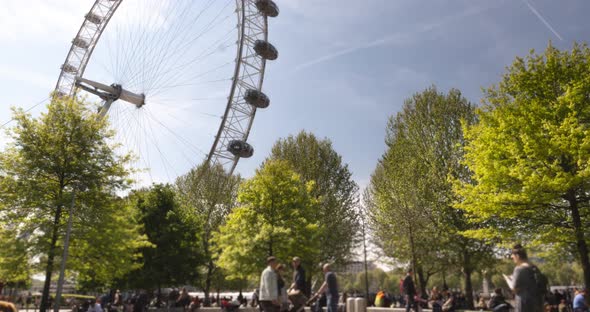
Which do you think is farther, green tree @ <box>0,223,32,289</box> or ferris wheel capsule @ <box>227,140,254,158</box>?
ferris wheel capsule @ <box>227,140,254,158</box>

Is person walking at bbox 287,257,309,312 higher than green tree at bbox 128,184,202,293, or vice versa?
green tree at bbox 128,184,202,293

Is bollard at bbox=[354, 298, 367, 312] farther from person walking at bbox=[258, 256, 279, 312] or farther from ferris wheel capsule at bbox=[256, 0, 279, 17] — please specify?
ferris wheel capsule at bbox=[256, 0, 279, 17]

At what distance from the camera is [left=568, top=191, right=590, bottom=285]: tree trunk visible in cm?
1687

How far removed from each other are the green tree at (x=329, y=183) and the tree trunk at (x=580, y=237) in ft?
68.2

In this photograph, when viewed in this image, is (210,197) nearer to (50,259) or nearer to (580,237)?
(50,259)

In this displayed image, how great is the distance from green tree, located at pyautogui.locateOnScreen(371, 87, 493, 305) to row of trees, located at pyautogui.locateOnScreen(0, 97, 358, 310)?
5.91 m

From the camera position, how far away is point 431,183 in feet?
104

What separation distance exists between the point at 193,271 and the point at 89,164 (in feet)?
56.8

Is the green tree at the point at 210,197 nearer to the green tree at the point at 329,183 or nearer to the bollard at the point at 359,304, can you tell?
the green tree at the point at 329,183

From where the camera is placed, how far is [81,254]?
21703 millimetres

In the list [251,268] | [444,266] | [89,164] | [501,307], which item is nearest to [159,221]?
[251,268]

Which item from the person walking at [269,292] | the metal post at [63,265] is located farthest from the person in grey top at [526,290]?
the metal post at [63,265]

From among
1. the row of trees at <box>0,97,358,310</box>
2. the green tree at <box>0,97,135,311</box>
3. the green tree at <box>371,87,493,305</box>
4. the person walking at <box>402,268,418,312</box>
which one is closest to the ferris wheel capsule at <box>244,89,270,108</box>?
the row of trees at <box>0,97,358,310</box>

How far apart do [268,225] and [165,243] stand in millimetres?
12178
